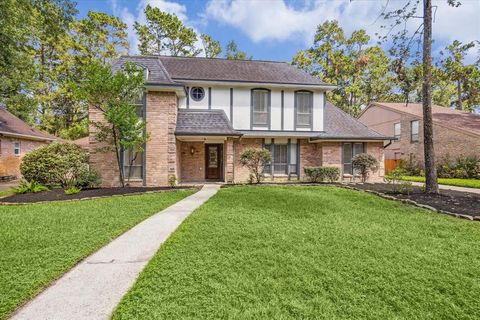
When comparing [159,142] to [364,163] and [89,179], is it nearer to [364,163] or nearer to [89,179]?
[89,179]

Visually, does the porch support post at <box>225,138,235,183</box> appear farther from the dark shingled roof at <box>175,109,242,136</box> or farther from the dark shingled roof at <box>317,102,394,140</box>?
the dark shingled roof at <box>317,102,394,140</box>

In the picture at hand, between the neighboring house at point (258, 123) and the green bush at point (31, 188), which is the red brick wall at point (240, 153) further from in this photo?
the green bush at point (31, 188)

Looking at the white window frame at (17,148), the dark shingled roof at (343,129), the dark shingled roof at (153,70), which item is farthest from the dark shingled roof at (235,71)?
the white window frame at (17,148)

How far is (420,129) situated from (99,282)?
24961 millimetres

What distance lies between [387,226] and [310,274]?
10.8ft

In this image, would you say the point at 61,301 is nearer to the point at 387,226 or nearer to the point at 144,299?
the point at 144,299

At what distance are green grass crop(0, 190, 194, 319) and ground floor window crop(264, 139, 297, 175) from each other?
300 inches

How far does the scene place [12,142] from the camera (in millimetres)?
16625

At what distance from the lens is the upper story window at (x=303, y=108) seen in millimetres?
14688

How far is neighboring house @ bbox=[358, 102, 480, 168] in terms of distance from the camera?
58.0ft

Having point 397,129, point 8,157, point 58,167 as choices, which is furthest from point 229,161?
point 397,129

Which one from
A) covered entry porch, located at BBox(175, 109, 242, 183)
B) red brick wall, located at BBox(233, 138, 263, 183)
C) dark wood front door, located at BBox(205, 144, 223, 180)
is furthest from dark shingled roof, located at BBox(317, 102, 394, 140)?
dark wood front door, located at BBox(205, 144, 223, 180)

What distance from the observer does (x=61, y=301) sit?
8.57 ft

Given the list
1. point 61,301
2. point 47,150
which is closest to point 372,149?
point 61,301
